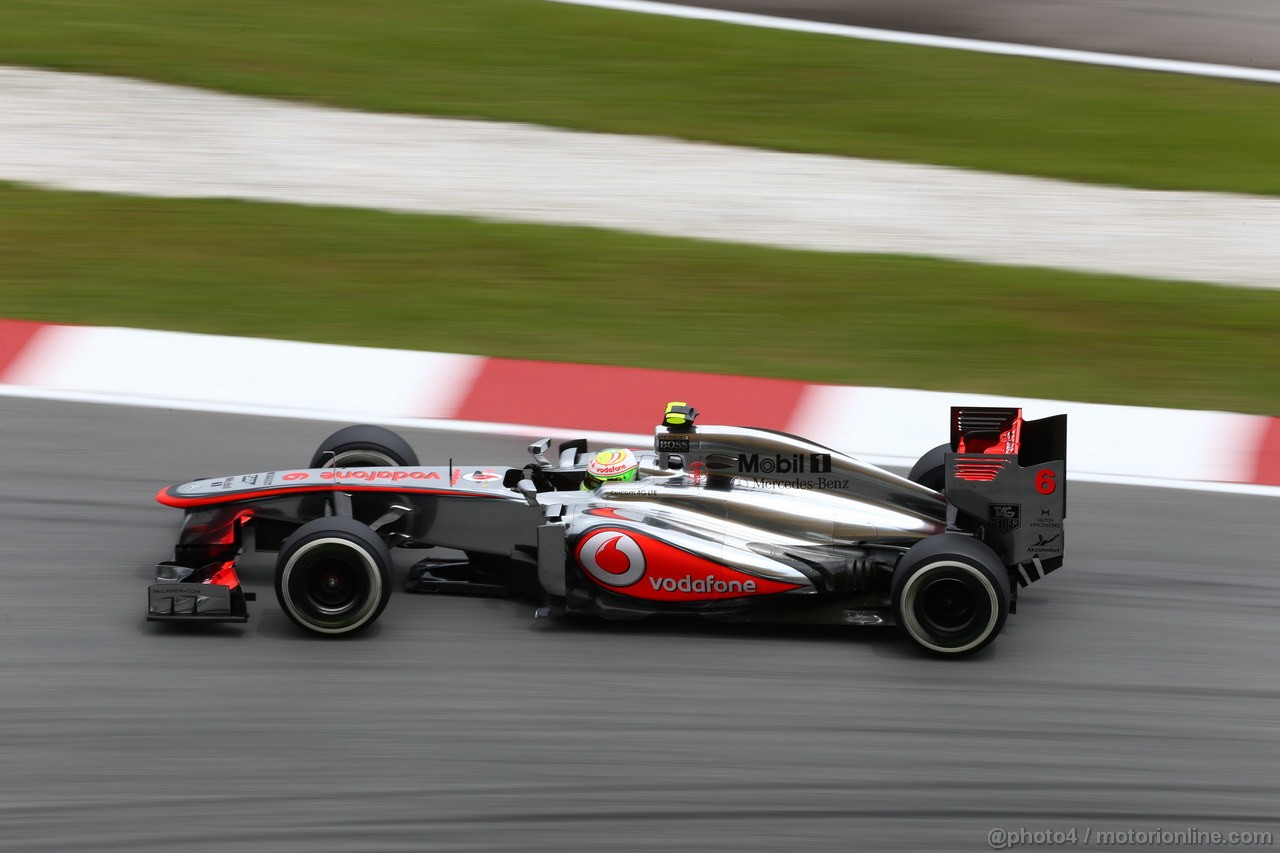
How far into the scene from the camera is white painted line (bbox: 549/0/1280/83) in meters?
13.8

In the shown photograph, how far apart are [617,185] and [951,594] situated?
6420 millimetres

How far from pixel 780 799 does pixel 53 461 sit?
3.97 meters

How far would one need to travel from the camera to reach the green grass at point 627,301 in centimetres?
830

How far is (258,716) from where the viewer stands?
15.8 feet

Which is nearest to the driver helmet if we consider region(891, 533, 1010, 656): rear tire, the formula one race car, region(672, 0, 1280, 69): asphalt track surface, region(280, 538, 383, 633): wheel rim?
the formula one race car

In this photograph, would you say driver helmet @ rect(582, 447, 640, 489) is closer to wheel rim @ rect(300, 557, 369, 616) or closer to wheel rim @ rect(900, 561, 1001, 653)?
wheel rim @ rect(300, 557, 369, 616)

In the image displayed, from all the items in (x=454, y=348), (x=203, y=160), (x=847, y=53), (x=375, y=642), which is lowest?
(x=375, y=642)

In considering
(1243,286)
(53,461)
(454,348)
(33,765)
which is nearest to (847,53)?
(1243,286)

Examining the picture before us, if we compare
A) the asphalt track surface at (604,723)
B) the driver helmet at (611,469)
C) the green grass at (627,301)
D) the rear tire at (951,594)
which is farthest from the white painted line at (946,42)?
the rear tire at (951,594)

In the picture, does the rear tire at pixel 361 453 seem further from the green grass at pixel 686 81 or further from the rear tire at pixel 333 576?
the green grass at pixel 686 81

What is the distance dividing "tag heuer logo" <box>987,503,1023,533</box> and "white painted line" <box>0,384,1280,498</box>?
1.71m

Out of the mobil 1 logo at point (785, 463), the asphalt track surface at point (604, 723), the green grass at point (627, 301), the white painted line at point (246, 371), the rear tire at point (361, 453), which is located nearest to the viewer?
the asphalt track surface at point (604, 723)

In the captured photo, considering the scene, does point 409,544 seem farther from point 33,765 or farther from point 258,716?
point 33,765

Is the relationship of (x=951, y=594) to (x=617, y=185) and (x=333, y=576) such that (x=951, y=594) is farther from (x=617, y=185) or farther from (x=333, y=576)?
(x=617, y=185)
